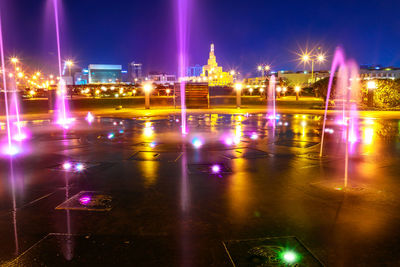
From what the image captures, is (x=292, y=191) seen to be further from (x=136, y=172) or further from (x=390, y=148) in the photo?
(x=390, y=148)

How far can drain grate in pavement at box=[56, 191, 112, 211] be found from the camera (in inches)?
236

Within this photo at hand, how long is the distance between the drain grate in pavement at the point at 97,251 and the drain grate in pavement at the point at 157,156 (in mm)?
5075

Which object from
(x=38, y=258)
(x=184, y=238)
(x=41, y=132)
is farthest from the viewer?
(x=41, y=132)

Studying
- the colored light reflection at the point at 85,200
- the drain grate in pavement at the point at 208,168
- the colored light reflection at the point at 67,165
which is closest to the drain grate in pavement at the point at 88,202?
the colored light reflection at the point at 85,200

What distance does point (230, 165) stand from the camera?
30.1 feet

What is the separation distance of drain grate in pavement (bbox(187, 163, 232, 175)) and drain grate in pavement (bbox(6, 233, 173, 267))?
147 inches

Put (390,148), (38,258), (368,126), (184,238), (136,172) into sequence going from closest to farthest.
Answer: (38,258) → (184,238) → (136,172) → (390,148) → (368,126)

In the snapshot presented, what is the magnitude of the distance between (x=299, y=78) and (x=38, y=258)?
481 feet

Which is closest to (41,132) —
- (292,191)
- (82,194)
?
(82,194)

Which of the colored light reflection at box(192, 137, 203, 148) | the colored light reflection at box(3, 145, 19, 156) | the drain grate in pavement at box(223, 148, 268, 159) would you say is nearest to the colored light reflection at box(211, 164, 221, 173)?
the drain grate in pavement at box(223, 148, 268, 159)

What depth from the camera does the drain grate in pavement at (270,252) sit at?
417cm

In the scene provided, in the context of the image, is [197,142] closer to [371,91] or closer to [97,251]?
[97,251]

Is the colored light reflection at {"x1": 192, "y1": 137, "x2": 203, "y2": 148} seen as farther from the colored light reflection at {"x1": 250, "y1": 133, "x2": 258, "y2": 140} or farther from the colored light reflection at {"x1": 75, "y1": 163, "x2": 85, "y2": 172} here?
the colored light reflection at {"x1": 75, "y1": 163, "x2": 85, "y2": 172}

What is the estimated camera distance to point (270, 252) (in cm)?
442
